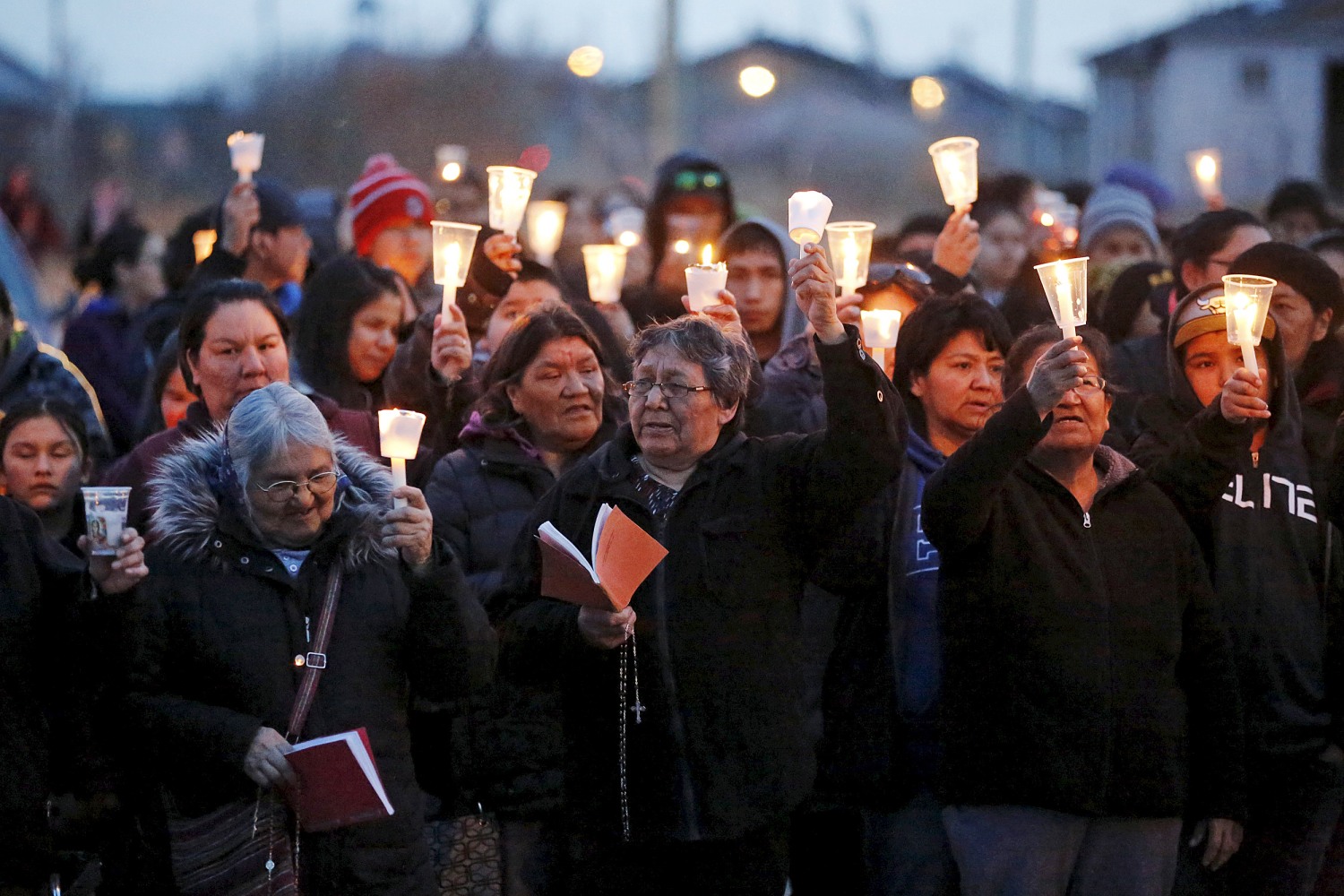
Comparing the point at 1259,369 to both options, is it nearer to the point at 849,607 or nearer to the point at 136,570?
the point at 849,607

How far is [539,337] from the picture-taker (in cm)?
584

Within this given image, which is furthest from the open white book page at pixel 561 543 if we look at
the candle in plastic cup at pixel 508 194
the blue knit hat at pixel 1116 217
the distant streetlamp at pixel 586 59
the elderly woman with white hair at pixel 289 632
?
the distant streetlamp at pixel 586 59

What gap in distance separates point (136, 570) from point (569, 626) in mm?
1092

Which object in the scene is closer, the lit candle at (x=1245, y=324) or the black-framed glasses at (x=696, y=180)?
the lit candle at (x=1245, y=324)

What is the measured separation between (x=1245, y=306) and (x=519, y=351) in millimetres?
2173

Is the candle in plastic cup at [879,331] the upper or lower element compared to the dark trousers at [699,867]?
upper

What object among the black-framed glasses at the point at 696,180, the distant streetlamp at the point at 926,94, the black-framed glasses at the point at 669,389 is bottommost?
the black-framed glasses at the point at 669,389

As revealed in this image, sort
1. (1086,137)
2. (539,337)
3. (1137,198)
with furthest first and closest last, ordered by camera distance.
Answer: (1086,137)
(1137,198)
(539,337)

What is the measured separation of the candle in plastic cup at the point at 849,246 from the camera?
6098 millimetres

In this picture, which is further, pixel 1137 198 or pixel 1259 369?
pixel 1137 198

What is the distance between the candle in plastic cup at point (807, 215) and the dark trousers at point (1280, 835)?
2.10 m

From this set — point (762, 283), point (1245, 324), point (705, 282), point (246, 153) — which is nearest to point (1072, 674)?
point (1245, 324)

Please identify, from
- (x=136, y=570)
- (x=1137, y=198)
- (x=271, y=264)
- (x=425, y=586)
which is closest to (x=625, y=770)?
(x=425, y=586)

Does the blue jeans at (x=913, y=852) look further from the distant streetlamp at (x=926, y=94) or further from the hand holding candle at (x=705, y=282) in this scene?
the distant streetlamp at (x=926, y=94)
